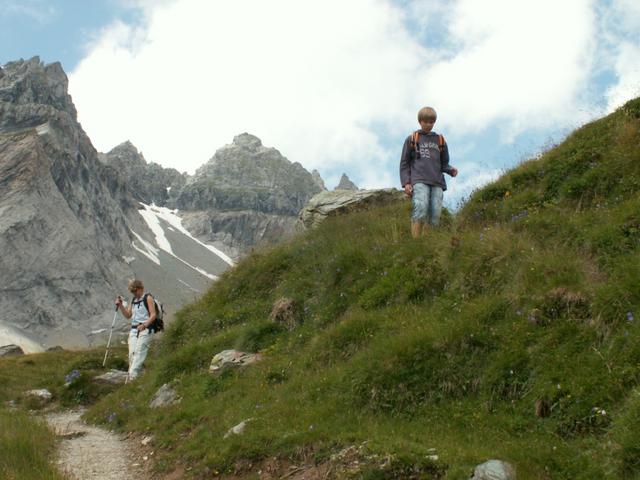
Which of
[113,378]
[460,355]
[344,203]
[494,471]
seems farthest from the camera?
[344,203]

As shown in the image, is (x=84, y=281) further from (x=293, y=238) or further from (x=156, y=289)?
(x=293, y=238)

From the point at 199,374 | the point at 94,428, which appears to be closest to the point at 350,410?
the point at 199,374

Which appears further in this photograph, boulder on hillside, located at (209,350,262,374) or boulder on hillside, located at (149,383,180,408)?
boulder on hillside, located at (149,383,180,408)

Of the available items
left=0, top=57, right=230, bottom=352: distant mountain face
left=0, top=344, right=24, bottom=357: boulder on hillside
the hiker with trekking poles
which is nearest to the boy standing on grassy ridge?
the hiker with trekking poles

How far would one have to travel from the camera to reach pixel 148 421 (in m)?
11.9

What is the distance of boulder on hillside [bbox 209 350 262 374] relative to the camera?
12.6m

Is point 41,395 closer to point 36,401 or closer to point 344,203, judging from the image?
point 36,401

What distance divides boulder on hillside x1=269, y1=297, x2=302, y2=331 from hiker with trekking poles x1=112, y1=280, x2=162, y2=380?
3615 millimetres

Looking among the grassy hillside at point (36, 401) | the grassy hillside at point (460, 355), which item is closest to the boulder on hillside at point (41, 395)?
the grassy hillside at point (36, 401)

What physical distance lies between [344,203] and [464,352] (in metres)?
14.1

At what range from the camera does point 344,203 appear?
72.5ft

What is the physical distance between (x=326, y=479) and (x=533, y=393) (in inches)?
113

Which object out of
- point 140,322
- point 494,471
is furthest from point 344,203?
point 494,471

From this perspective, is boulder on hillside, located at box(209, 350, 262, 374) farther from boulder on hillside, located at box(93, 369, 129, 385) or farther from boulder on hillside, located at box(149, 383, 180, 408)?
boulder on hillside, located at box(93, 369, 129, 385)
